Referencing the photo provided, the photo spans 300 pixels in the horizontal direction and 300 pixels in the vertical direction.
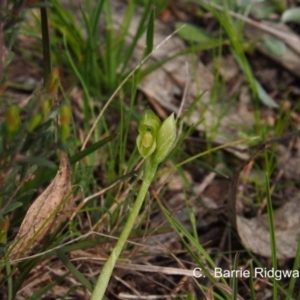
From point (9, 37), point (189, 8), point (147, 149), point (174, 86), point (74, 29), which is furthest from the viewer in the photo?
point (189, 8)

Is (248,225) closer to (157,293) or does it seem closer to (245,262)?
(245,262)

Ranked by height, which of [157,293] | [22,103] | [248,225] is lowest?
[157,293]

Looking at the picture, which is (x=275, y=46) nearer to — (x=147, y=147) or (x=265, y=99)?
(x=265, y=99)

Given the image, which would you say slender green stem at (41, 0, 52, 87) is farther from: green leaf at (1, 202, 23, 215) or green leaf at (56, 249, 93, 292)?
green leaf at (56, 249, 93, 292)

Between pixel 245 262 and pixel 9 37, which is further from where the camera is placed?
pixel 245 262

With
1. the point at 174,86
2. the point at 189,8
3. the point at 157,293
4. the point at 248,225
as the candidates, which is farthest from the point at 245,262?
the point at 189,8

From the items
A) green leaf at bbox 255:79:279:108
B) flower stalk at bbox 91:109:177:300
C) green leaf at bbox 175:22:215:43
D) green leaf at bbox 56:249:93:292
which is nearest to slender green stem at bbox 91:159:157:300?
flower stalk at bbox 91:109:177:300

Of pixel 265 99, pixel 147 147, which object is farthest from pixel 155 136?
pixel 265 99

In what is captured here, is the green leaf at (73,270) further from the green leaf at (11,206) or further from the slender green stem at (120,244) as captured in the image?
the green leaf at (11,206)
